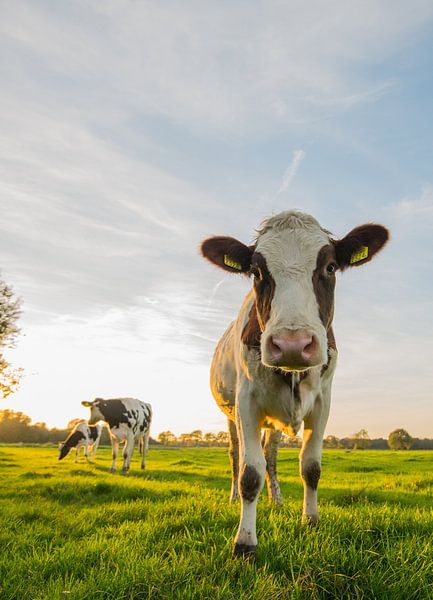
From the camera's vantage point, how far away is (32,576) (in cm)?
367

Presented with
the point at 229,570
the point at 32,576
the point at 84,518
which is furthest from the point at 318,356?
the point at 84,518

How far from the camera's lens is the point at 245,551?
12.1ft

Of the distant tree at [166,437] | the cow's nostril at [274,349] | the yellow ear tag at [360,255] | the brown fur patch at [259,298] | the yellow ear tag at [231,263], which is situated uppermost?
the yellow ear tag at [360,255]

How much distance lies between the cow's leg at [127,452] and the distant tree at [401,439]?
95614mm

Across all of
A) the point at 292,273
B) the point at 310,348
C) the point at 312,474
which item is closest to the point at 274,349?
the point at 310,348

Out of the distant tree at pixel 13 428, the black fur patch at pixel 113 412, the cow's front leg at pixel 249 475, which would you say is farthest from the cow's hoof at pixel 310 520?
the distant tree at pixel 13 428

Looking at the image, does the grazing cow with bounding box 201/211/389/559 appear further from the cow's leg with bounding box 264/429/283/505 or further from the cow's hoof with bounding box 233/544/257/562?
the cow's leg with bounding box 264/429/283/505

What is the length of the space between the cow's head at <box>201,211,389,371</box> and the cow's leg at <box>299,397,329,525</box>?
83 centimetres

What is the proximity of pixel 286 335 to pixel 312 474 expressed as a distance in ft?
7.01

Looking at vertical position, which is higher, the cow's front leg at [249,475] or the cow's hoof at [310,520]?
the cow's front leg at [249,475]

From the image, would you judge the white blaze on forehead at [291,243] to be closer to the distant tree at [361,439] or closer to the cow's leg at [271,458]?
the cow's leg at [271,458]

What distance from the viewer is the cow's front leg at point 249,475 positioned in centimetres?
378

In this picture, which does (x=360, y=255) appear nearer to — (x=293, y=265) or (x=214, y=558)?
(x=293, y=265)

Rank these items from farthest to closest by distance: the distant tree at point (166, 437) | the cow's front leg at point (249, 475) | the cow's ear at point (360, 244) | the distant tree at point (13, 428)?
the distant tree at point (166, 437) → the distant tree at point (13, 428) → the cow's ear at point (360, 244) → the cow's front leg at point (249, 475)
